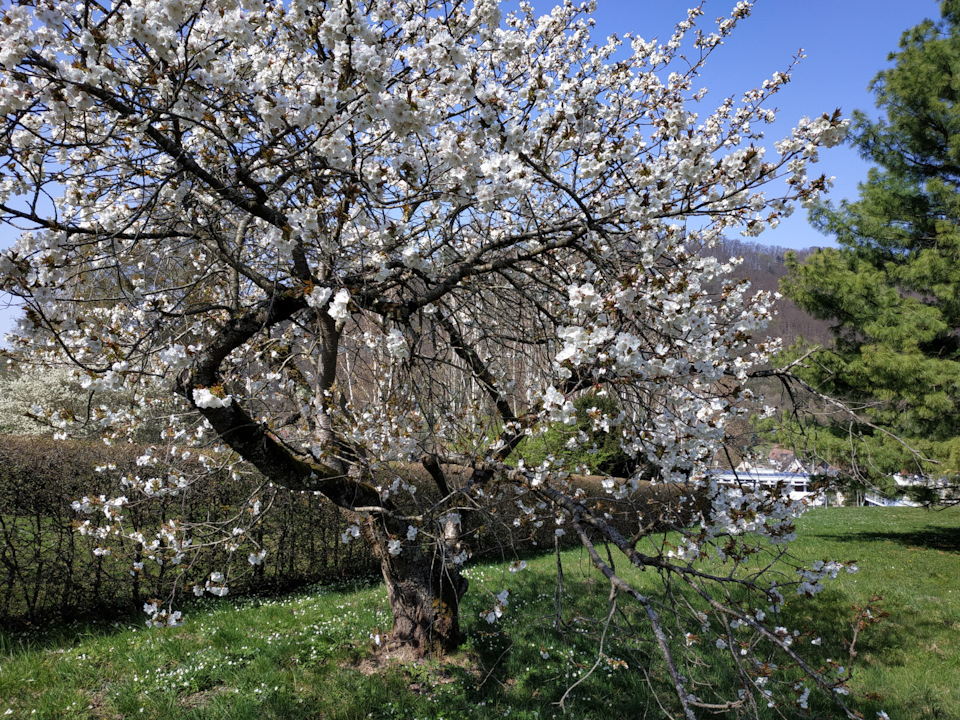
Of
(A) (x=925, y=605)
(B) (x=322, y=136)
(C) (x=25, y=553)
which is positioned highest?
(B) (x=322, y=136)

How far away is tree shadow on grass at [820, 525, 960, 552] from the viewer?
9117 mm

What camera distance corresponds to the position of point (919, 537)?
9.81 meters

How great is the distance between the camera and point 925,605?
18.8 ft

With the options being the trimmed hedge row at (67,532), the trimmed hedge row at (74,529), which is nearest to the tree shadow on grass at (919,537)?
the trimmed hedge row at (74,529)

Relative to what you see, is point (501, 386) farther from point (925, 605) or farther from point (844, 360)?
point (844, 360)

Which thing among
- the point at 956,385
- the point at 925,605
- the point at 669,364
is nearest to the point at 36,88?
the point at 669,364

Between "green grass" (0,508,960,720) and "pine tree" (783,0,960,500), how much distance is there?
3.29 meters

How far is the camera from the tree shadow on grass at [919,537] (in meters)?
9.12

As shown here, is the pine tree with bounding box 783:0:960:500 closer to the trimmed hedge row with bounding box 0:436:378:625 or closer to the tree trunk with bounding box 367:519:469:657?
the tree trunk with bounding box 367:519:469:657

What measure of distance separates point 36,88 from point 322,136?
1074mm

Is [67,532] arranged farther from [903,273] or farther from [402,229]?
[903,273]

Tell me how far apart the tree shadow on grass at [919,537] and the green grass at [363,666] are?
14.5ft

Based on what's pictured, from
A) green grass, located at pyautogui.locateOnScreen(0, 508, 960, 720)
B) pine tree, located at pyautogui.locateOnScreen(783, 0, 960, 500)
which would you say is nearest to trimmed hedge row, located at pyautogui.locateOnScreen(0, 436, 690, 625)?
green grass, located at pyautogui.locateOnScreen(0, 508, 960, 720)

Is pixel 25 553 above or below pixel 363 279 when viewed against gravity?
below
